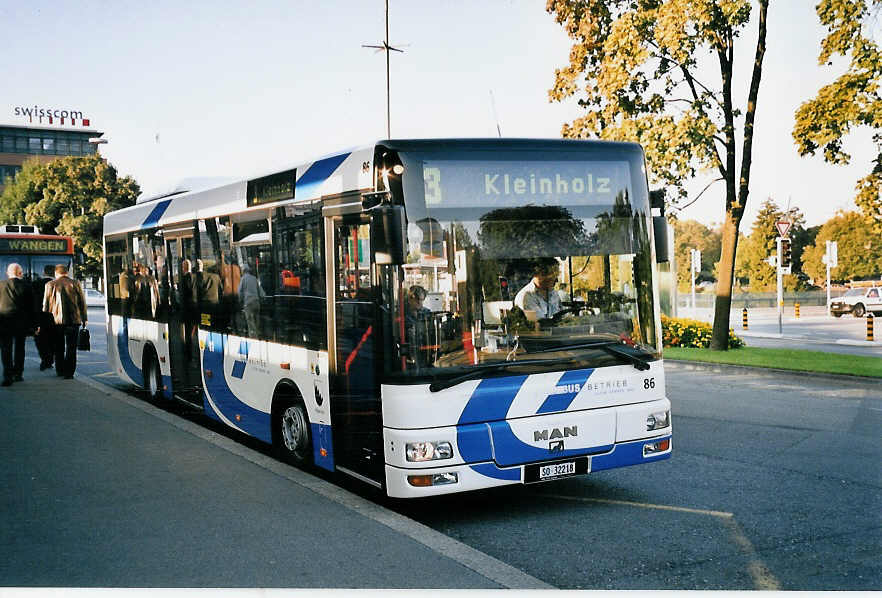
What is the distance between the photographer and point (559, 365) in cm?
632

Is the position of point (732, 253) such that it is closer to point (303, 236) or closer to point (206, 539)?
point (303, 236)

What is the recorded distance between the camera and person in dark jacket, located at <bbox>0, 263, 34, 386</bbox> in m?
13.6

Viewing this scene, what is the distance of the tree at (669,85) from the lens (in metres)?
17.6

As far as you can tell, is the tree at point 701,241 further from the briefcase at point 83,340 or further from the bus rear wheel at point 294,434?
the bus rear wheel at point 294,434

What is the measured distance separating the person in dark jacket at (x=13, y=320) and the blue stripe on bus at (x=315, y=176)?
796 centimetres

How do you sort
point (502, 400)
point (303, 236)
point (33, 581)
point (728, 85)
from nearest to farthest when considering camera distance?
point (33, 581), point (502, 400), point (303, 236), point (728, 85)

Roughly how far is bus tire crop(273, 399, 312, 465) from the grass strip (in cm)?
1087

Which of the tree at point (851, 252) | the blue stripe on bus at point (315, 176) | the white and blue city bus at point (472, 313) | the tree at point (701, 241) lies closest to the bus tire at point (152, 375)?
the white and blue city bus at point (472, 313)

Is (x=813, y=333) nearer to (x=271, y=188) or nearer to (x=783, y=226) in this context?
(x=783, y=226)

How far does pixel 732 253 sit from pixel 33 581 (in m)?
17.3

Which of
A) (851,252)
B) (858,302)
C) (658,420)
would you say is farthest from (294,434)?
(851,252)

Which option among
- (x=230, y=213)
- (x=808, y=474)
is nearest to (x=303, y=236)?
(x=230, y=213)

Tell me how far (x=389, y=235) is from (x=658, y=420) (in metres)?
2.52

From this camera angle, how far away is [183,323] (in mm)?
10609
